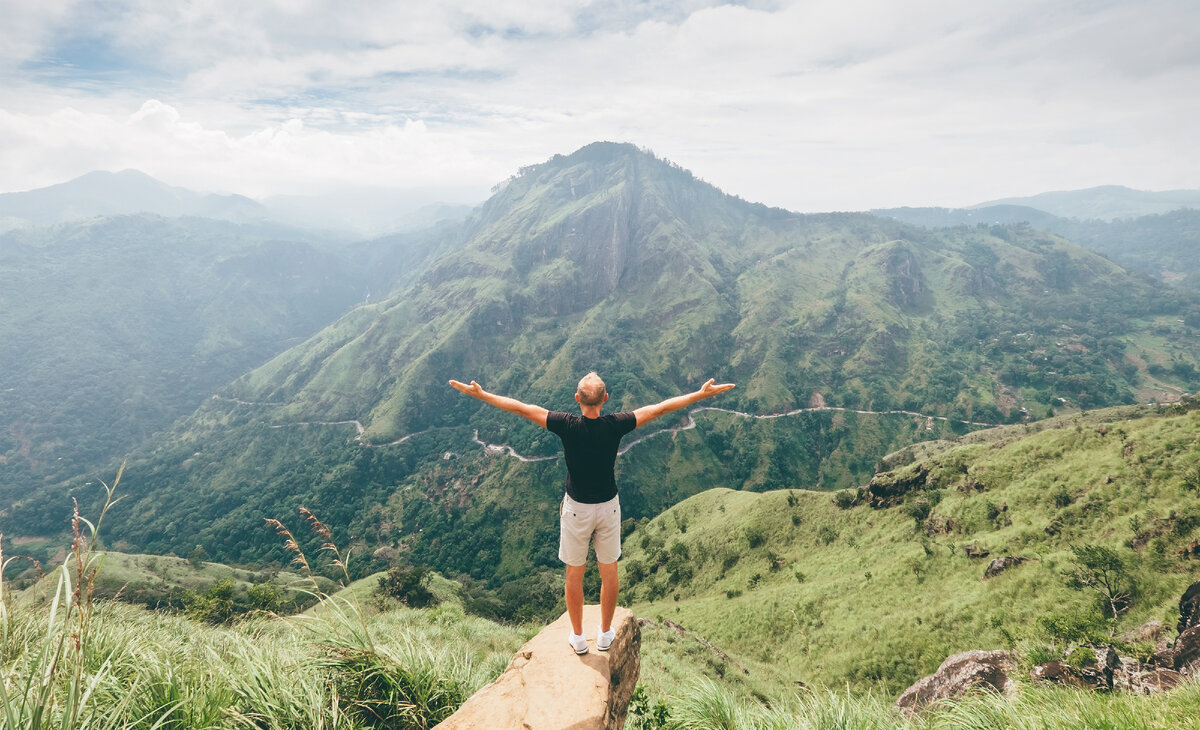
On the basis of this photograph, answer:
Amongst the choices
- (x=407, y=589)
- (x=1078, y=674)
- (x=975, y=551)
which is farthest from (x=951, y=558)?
(x=407, y=589)

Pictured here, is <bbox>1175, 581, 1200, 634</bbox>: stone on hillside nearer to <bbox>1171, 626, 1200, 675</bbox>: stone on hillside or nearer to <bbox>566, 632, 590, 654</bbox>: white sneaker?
Result: <bbox>1171, 626, 1200, 675</bbox>: stone on hillside

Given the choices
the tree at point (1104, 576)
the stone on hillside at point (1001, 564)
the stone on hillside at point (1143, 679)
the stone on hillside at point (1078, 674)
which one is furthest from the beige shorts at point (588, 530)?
the stone on hillside at point (1001, 564)

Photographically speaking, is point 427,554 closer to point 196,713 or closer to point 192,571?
point 192,571

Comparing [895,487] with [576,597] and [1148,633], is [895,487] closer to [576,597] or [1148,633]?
[1148,633]

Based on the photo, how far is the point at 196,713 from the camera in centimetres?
561

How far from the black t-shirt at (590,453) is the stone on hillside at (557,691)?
3.12m

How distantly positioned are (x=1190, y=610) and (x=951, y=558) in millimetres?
20424

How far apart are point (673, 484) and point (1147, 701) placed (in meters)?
154

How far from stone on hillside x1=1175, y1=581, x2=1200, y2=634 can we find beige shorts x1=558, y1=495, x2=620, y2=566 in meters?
22.6

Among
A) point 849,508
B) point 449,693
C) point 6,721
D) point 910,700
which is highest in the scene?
point 6,721

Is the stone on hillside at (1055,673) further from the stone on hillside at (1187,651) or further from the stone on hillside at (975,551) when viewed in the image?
the stone on hillside at (975,551)

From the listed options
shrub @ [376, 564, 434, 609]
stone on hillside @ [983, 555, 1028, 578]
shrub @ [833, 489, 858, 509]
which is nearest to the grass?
stone on hillside @ [983, 555, 1028, 578]

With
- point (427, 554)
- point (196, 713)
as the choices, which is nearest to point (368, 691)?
point (196, 713)

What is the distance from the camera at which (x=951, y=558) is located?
3550cm
